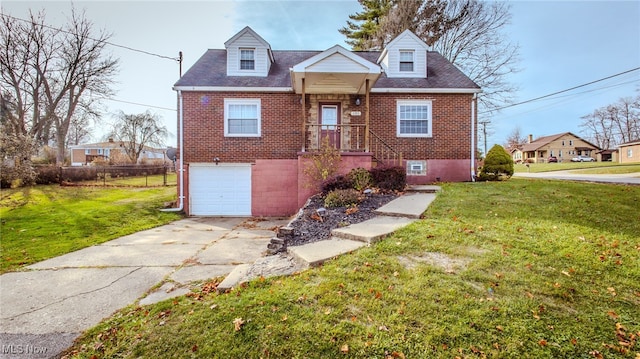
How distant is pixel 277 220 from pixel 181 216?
3.53 meters

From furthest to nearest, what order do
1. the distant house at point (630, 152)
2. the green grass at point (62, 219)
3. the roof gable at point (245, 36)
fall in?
1. the distant house at point (630, 152)
2. the roof gable at point (245, 36)
3. the green grass at point (62, 219)

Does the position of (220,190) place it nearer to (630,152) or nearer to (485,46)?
(485,46)

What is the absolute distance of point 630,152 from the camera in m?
32.5

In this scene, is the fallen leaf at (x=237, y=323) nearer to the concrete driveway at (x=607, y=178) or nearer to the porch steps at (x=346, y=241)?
the porch steps at (x=346, y=241)

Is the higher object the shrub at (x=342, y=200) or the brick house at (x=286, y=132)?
the brick house at (x=286, y=132)

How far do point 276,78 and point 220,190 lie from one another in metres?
4.78

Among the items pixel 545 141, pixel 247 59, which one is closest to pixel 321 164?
pixel 247 59

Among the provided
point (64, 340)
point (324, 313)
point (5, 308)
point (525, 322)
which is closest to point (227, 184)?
point (5, 308)

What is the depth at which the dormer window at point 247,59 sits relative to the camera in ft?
35.7

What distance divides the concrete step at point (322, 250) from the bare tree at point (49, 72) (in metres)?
21.7

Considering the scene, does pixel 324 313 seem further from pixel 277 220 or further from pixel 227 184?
pixel 227 184

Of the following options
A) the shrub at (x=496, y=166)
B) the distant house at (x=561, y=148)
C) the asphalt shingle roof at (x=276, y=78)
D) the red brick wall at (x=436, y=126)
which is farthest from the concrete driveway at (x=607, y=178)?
the distant house at (x=561, y=148)

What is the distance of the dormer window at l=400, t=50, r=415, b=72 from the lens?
1112 centimetres

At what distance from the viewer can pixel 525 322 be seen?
235 centimetres
